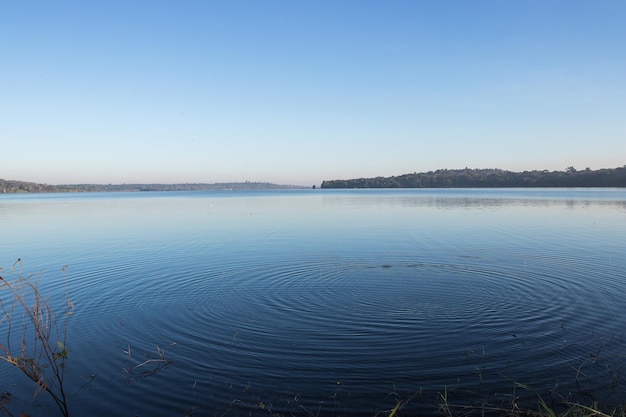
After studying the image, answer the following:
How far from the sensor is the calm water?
7.00m

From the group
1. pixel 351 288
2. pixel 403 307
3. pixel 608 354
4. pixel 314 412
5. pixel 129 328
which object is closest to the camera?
pixel 314 412

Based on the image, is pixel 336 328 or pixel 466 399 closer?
pixel 466 399

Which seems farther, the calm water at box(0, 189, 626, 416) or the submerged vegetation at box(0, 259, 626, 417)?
the calm water at box(0, 189, 626, 416)

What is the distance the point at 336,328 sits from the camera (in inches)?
390

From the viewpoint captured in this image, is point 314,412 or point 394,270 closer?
point 314,412

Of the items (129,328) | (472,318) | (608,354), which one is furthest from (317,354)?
(608,354)

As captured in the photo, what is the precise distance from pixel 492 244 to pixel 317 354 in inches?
665

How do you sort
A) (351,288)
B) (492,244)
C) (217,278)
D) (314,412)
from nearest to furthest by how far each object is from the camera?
1. (314,412)
2. (351,288)
3. (217,278)
4. (492,244)

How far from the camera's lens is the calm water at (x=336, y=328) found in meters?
7.00

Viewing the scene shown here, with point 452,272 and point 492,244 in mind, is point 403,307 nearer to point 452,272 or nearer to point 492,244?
point 452,272

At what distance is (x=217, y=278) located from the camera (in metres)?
15.5

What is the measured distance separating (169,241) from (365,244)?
1260cm

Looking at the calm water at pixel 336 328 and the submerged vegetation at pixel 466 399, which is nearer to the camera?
the submerged vegetation at pixel 466 399

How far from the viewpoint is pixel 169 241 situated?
25.9m
